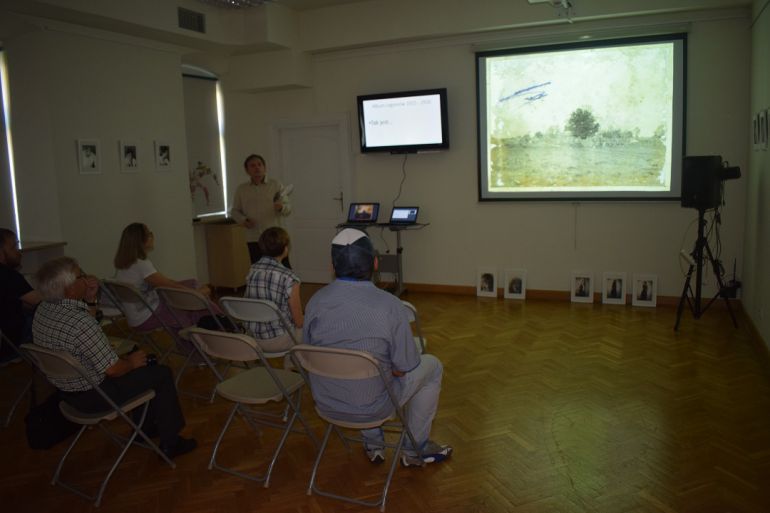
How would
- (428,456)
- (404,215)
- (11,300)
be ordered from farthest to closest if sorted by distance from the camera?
(404,215) → (11,300) → (428,456)

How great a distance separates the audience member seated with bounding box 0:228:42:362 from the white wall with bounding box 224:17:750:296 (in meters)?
4.40

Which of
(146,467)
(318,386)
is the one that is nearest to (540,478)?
(318,386)

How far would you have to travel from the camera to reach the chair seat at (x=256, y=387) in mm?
3115

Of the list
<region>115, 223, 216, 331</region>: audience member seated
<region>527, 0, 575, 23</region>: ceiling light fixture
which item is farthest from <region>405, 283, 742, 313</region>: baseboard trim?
<region>115, 223, 216, 331</region>: audience member seated

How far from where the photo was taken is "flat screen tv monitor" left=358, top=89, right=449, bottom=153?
711cm

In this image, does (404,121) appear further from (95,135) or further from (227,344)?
(227,344)

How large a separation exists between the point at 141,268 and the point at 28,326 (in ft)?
2.84

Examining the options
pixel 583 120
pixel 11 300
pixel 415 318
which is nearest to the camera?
pixel 415 318

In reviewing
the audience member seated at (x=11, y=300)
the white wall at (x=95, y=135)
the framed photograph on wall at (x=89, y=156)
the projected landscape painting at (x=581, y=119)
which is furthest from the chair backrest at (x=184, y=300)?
the projected landscape painting at (x=581, y=119)

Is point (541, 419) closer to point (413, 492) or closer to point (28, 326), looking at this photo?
point (413, 492)

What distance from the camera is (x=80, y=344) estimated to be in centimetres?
296

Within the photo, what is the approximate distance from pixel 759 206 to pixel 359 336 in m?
4.29

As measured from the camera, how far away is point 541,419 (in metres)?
3.81

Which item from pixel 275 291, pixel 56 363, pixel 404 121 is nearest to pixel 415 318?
pixel 275 291
